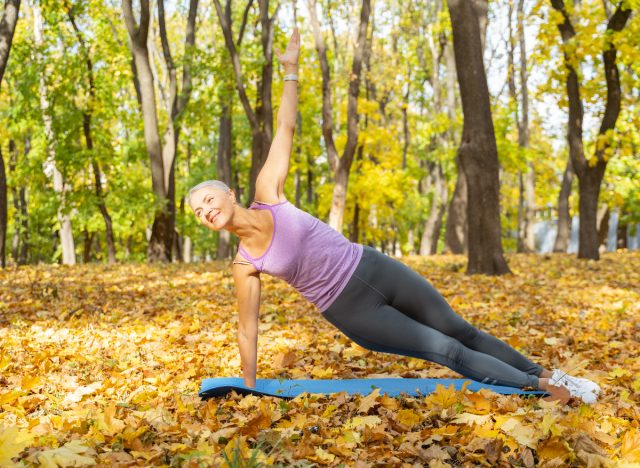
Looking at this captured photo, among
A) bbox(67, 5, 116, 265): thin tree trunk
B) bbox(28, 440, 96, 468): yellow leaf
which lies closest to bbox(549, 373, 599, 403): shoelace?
bbox(28, 440, 96, 468): yellow leaf

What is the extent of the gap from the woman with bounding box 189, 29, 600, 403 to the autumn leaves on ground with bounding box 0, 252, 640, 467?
18cm

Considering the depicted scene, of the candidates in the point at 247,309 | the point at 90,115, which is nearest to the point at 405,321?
the point at 247,309

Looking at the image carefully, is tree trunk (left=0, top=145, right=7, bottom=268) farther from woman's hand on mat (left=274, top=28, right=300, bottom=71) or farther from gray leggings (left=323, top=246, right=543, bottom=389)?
gray leggings (left=323, top=246, right=543, bottom=389)

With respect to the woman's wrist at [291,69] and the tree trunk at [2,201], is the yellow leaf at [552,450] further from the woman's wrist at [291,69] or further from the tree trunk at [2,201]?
the tree trunk at [2,201]

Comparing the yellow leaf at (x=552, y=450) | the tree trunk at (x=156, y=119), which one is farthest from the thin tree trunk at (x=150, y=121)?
the yellow leaf at (x=552, y=450)

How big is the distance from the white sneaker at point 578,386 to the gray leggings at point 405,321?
138mm

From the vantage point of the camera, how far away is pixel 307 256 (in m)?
3.59

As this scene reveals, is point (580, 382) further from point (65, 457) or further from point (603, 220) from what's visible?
point (603, 220)

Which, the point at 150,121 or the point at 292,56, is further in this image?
the point at 150,121

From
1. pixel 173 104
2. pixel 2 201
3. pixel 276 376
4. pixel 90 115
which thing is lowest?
pixel 276 376

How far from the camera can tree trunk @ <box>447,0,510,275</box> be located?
10672 millimetres

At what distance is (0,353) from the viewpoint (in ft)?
16.8

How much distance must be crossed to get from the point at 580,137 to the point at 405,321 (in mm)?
11731

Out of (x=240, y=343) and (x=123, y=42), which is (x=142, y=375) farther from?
(x=123, y=42)
